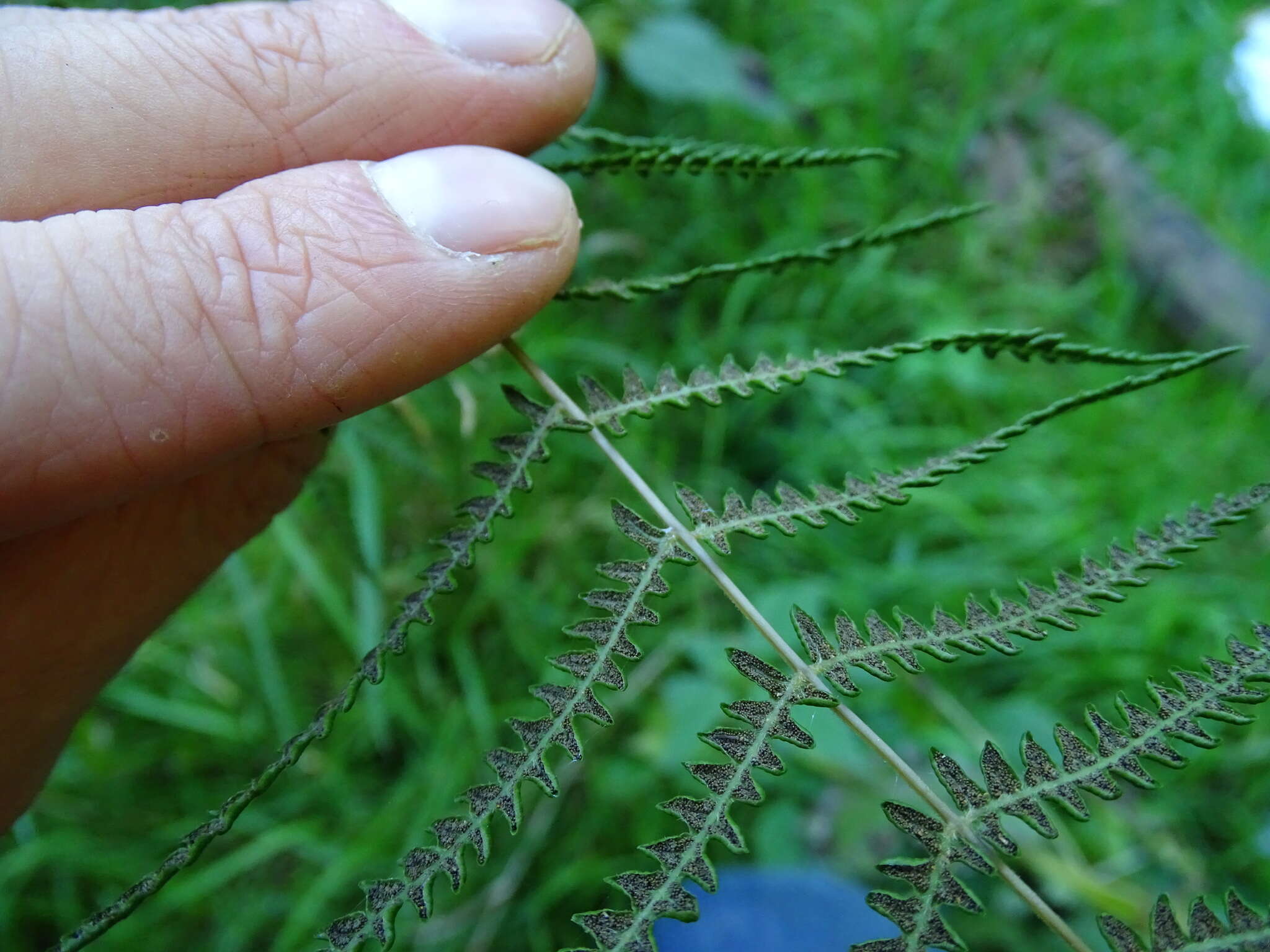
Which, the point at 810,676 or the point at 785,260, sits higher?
the point at 785,260

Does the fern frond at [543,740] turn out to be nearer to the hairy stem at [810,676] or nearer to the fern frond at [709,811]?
the hairy stem at [810,676]

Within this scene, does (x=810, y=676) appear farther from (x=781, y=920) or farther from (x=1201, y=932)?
(x=781, y=920)

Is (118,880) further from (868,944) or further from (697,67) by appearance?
(697,67)

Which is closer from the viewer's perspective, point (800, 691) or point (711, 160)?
point (800, 691)

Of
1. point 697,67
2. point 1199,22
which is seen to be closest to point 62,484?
point 697,67

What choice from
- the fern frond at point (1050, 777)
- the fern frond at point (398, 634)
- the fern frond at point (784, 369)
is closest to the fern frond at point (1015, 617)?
the fern frond at point (1050, 777)

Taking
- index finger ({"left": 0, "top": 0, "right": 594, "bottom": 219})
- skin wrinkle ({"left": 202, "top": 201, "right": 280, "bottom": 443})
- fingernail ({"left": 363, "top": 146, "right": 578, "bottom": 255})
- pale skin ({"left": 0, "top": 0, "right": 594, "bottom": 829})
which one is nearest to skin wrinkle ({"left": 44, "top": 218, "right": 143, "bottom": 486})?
pale skin ({"left": 0, "top": 0, "right": 594, "bottom": 829})

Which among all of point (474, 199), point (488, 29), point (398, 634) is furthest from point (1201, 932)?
point (488, 29)

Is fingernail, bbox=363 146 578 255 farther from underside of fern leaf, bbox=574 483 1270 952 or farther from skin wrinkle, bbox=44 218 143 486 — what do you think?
underside of fern leaf, bbox=574 483 1270 952
